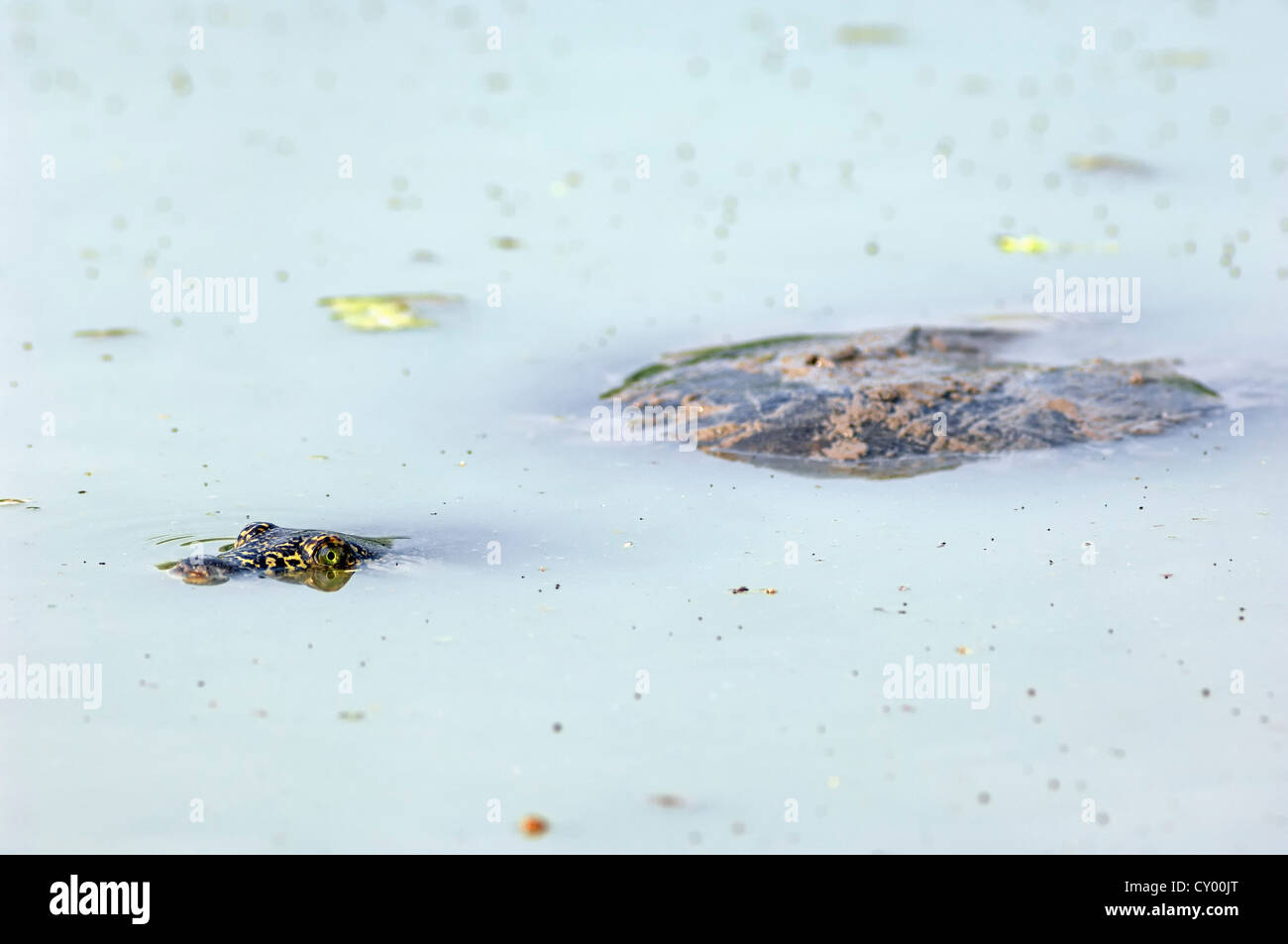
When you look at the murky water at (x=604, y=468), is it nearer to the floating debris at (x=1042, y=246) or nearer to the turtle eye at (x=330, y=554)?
the floating debris at (x=1042, y=246)

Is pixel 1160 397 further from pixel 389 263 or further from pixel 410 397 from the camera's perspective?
pixel 389 263

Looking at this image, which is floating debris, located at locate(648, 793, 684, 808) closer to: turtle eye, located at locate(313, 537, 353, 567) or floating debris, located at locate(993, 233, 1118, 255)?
turtle eye, located at locate(313, 537, 353, 567)

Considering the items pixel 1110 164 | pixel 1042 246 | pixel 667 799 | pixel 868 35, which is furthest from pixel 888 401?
pixel 868 35

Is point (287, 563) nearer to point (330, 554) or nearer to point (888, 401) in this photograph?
point (330, 554)

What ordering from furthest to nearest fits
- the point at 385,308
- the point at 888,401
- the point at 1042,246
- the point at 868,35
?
1. the point at 868,35
2. the point at 1042,246
3. the point at 385,308
4. the point at 888,401

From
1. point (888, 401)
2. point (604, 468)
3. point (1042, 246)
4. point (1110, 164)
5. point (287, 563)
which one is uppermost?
point (1110, 164)

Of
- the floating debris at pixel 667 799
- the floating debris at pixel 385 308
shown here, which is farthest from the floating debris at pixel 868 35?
the floating debris at pixel 667 799

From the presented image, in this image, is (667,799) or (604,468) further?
(604,468)
